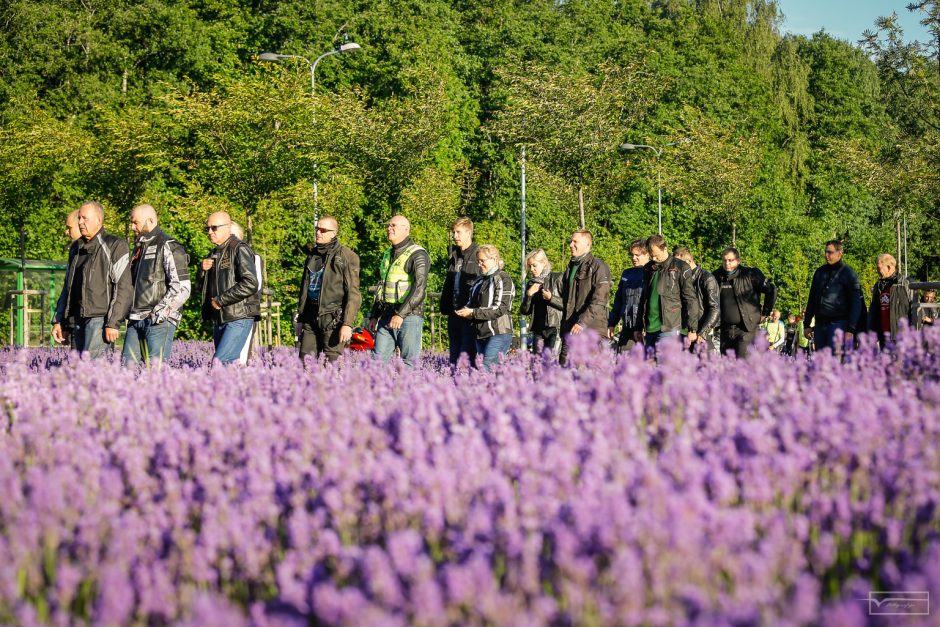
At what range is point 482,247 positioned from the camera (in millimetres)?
10586

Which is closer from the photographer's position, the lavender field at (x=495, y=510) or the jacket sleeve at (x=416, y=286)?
the lavender field at (x=495, y=510)

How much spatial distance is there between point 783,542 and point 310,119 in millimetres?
22351

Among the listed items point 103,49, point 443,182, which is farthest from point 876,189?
point 103,49

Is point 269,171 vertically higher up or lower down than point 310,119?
lower down

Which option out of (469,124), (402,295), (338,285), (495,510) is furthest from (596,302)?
(469,124)

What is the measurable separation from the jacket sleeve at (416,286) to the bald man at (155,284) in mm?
2030

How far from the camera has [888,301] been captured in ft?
41.5

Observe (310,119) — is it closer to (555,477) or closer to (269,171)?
(269,171)

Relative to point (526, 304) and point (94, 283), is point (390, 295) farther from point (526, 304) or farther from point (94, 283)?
point (94, 283)

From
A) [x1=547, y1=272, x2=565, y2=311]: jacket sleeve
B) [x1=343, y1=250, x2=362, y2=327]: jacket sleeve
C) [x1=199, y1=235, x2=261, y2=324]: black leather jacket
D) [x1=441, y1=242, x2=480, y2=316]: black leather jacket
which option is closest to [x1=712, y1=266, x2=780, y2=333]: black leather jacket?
[x1=547, y1=272, x2=565, y2=311]: jacket sleeve

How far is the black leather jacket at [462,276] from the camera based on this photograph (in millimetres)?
11133

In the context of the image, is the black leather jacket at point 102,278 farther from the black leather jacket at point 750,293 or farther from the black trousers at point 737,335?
the black trousers at point 737,335

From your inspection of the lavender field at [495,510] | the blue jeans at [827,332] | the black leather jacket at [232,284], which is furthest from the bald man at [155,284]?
the blue jeans at [827,332]

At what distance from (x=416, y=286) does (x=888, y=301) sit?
6.14m
